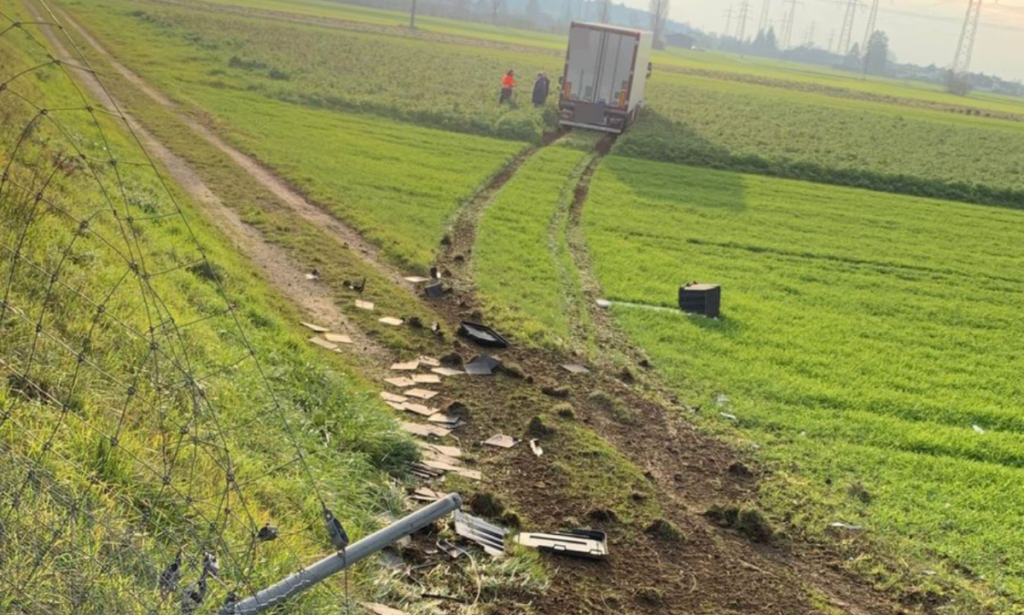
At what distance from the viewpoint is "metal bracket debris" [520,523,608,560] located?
22.7 ft

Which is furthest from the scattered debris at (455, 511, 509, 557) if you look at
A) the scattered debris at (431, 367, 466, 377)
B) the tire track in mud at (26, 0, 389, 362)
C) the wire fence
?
the tire track in mud at (26, 0, 389, 362)

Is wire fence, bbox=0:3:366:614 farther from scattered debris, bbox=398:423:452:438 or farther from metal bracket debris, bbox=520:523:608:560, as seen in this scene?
metal bracket debris, bbox=520:523:608:560

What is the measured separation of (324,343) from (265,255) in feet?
12.4

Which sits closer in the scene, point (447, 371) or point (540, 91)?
point (447, 371)

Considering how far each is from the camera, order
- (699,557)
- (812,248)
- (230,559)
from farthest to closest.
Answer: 1. (812,248)
2. (699,557)
3. (230,559)

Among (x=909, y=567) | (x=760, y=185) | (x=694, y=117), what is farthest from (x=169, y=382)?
(x=694, y=117)

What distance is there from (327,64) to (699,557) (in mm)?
42138

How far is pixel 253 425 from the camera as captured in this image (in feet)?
23.9

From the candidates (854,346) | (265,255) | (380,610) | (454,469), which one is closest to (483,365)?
(454,469)

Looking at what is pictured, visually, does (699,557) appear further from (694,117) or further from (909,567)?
(694,117)

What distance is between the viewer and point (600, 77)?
34.7 meters

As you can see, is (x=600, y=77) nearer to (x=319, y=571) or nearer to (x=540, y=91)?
(x=540, y=91)

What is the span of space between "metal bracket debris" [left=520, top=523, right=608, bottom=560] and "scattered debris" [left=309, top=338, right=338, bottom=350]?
427cm

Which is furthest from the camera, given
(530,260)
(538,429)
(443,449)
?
(530,260)
